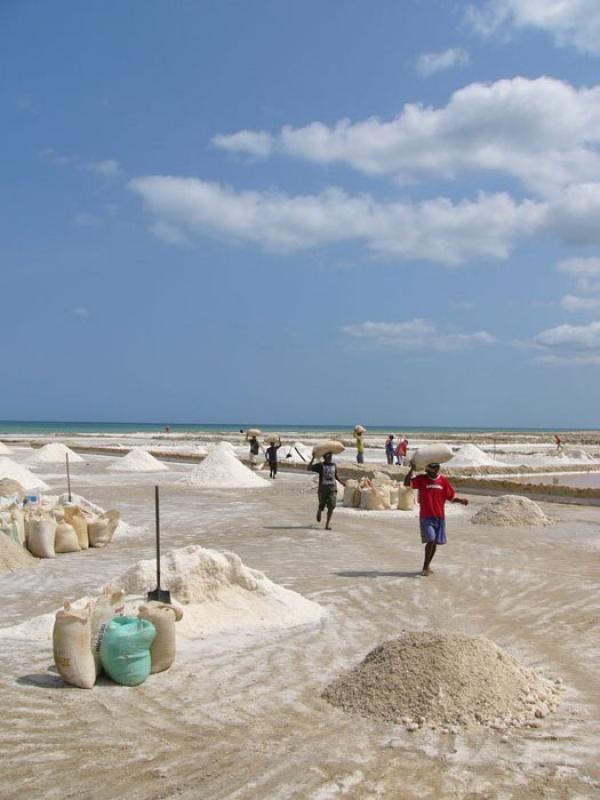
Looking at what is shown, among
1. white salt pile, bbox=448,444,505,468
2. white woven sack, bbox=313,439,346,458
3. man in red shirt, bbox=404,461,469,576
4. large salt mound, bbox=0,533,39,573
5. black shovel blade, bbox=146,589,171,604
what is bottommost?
white salt pile, bbox=448,444,505,468

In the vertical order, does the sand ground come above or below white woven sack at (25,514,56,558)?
below

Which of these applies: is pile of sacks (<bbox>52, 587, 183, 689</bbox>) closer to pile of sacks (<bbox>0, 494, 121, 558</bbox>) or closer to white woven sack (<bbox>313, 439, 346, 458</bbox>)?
pile of sacks (<bbox>0, 494, 121, 558</bbox>)

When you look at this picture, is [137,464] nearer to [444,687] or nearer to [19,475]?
[19,475]

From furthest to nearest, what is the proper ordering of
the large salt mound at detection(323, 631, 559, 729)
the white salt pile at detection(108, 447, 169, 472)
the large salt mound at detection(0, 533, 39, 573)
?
the white salt pile at detection(108, 447, 169, 472) → the large salt mound at detection(0, 533, 39, 573) → the large salt mound at detection(323, 631, 559, 729)

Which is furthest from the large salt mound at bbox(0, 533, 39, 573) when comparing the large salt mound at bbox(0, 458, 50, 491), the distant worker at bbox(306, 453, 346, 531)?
the large salt mound at bbox(0, 458, 50, 491)

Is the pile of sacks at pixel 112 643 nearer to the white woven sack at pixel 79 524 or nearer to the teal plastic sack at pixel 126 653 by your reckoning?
the teal plastic sack at pixel 126 653

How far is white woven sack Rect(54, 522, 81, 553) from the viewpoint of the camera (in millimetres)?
8891

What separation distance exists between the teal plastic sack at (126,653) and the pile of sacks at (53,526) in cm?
435

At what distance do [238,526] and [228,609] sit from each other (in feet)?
18.6

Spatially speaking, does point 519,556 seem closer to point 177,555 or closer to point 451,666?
point 177,555

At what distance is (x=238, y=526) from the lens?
11.4 meters

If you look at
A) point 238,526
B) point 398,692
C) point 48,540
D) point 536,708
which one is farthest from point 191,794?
point 238,526

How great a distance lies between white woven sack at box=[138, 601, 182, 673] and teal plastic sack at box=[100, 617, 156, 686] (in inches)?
4.8

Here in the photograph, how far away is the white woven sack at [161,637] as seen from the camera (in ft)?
15.0
